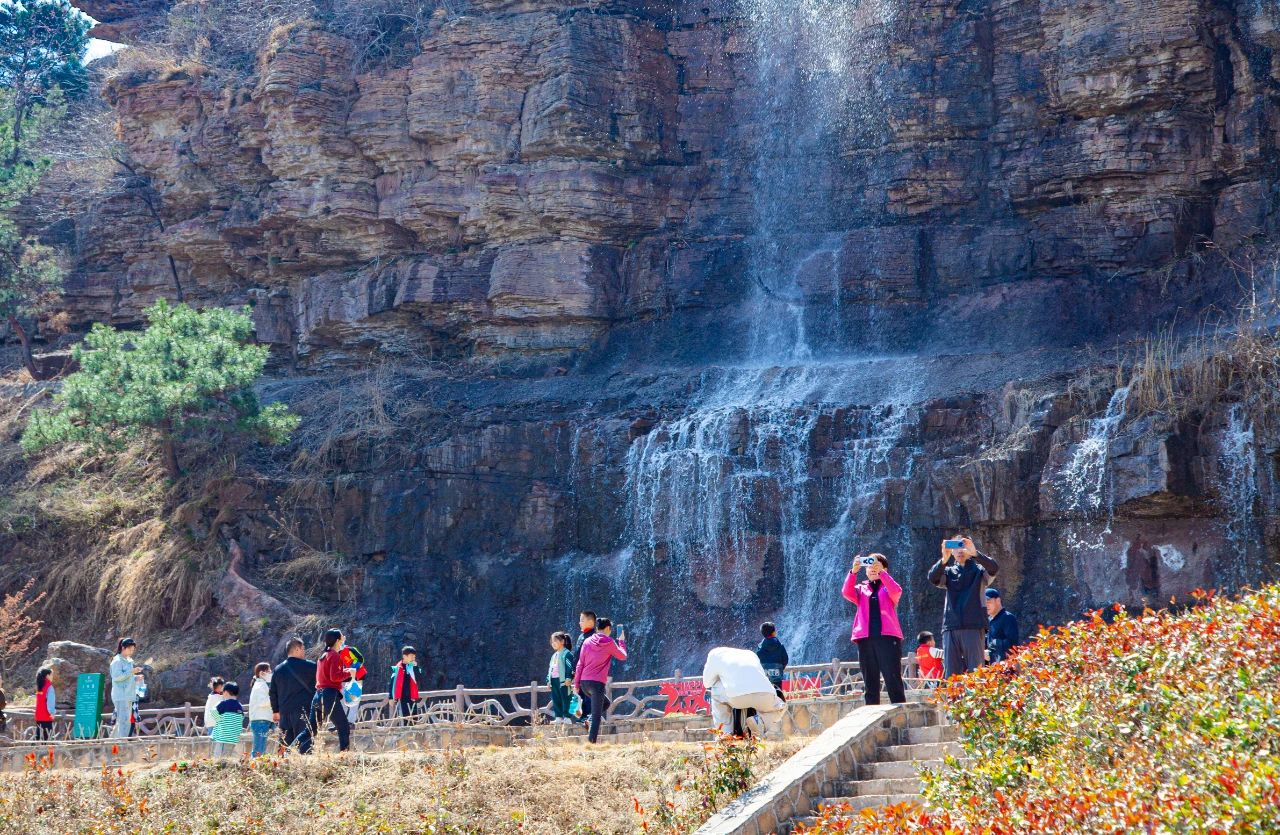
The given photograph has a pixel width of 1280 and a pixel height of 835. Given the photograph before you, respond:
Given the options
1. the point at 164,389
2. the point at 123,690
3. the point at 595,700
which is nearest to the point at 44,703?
the point at 123,690

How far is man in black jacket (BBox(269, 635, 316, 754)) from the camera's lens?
15641 mm

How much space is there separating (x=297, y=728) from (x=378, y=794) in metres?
1.81

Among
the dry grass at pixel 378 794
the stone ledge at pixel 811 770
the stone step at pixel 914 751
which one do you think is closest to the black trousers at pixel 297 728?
the dry grass at pixel 378 794

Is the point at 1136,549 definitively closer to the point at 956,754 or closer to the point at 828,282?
the point at 828,282

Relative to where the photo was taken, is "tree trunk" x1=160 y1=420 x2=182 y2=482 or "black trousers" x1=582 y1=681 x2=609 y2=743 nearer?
"black trousers" x1=582 y1=681 x2=609 y2=743

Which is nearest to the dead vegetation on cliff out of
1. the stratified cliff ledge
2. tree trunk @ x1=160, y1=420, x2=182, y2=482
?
tree trunk @ x1=160, y1=420, x2=182, y2=482

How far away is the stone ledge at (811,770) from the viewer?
39.0ft

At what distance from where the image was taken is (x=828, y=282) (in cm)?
3428

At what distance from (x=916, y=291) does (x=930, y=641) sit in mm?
15823

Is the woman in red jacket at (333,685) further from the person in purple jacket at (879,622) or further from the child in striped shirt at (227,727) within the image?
the person in purple jacket at (879,622)

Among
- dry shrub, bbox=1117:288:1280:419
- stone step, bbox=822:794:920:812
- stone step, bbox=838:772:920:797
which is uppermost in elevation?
dry shrub, bbox=1117:288:1280:419

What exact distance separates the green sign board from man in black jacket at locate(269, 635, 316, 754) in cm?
611

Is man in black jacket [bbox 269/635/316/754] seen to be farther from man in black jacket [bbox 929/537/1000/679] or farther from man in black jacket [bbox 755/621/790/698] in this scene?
man in black jacket [bbox 929/537/1000/679]

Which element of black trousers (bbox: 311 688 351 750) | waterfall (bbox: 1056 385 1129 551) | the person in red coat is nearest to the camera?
black trousers (bbox: 311 688 351 750)
